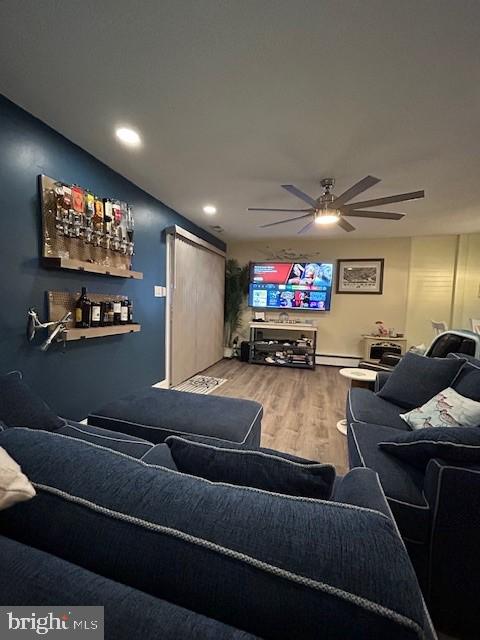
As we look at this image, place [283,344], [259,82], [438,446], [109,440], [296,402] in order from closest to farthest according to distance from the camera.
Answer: [438,446], [109,440], [259,82], [296,402], [283,344]

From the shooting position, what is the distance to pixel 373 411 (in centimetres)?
203

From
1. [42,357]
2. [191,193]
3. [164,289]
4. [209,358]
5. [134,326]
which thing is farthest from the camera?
[209,358]

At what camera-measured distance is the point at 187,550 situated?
0.48 m

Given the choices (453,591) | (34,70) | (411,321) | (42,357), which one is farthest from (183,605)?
(411,321)

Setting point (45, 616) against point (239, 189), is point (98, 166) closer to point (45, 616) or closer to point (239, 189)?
point (239, 189)

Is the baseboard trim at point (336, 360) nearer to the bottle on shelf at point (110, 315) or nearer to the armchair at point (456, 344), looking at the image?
the armchair at point (456, 344)

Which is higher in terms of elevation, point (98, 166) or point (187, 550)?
point (98, 166)

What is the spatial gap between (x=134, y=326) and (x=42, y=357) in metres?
0.90

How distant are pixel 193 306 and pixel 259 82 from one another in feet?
10.1

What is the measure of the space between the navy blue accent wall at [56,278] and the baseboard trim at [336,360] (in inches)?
136

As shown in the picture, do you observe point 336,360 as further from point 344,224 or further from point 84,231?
point 84,231

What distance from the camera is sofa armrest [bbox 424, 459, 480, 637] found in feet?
3.35

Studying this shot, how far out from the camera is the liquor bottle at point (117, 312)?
2699mm

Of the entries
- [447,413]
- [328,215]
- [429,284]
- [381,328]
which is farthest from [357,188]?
[429,284]
